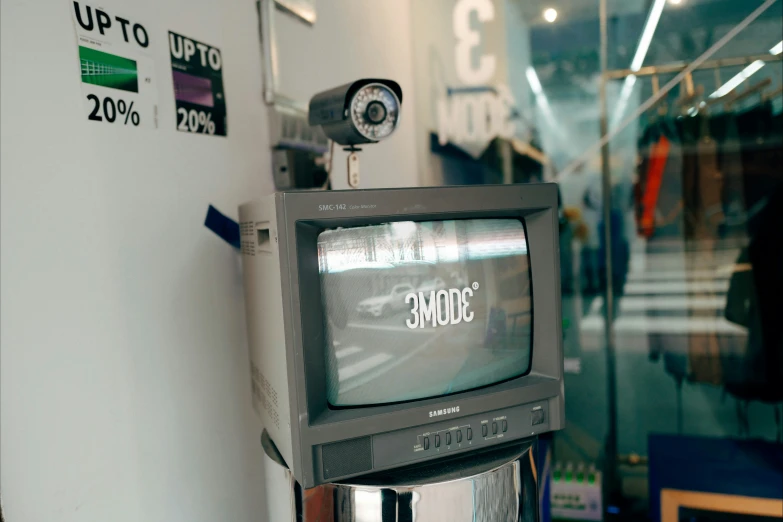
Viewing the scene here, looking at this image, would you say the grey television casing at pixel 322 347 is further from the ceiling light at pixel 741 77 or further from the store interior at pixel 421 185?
the ceiling light at pixel 741 77

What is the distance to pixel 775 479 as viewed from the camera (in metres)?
1.88

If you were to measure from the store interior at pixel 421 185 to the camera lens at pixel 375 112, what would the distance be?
0.37 meters

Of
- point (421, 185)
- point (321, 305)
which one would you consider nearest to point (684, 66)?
point (421, 185)

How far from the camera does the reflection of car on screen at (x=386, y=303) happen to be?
1024 mm

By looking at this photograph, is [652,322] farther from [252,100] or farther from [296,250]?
[296,250]

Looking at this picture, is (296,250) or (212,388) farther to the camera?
(212,388)

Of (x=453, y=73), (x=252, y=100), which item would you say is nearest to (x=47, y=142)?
(x=252, y=100)

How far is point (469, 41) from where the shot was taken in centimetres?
249

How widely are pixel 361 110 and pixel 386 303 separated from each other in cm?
43

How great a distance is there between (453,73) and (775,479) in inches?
72.2

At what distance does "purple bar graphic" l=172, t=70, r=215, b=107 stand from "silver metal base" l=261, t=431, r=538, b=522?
0.75m

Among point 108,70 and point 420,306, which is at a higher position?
point 108,70

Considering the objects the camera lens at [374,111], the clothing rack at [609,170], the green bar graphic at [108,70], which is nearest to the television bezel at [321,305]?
the camera lens at [374,111]

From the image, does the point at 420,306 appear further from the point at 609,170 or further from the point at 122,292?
the point at 609,170
